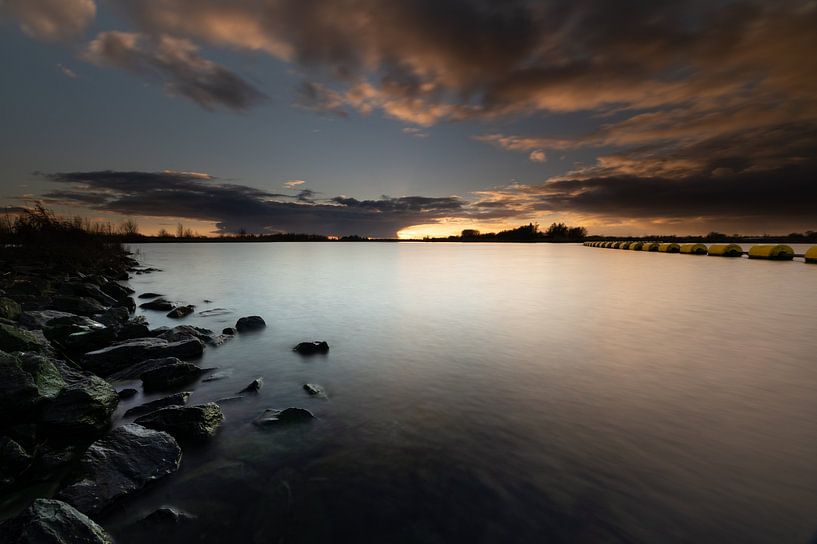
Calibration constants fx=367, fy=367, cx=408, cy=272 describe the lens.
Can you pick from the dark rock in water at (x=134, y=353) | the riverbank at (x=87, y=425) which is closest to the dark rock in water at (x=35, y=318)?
the riverbank at (x=87, y=425)

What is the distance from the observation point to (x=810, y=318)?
701 inches

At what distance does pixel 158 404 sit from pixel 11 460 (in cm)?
239

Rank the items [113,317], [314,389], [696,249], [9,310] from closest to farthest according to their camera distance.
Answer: [314,389], [9,310], [113,317], [696,249]

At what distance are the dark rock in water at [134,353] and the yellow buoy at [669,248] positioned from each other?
98809 millimetres

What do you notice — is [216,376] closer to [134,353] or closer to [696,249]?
[134,353]

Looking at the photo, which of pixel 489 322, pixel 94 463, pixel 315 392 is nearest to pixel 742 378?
pixel 489 322

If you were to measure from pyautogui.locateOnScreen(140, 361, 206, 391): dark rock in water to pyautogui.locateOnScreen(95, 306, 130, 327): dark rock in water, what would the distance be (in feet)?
23.4

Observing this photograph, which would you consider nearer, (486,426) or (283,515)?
(283,515)

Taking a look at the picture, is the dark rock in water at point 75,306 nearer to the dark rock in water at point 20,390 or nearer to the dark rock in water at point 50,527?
the dark rock in water at point 20,390

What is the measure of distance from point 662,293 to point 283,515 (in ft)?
94.8

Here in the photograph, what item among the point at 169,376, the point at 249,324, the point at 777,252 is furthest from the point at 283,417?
the point at 777,252

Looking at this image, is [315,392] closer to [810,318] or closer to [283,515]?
[283,515]

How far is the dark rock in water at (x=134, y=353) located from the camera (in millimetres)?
9836

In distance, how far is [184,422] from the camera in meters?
6.66
